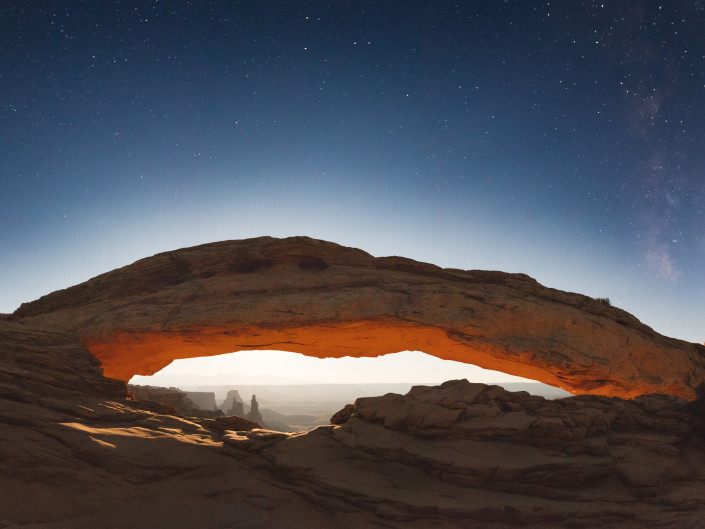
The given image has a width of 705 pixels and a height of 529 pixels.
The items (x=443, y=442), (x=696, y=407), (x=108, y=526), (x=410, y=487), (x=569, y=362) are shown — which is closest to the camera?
(x=108, y=526)

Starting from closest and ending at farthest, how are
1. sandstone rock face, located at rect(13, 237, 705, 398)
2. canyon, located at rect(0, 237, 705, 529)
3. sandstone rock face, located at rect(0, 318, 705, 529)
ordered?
sandstone rock face, located at rect(0, 318, 705, 529) < canyon, located at rect(0, 237, 705, 529) < sandstone rock face, located at rect(13, 237, 705, 398)

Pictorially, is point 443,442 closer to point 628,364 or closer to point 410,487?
point 410,487

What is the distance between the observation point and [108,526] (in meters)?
9.95

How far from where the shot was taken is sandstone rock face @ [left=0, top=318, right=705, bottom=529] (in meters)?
10.9

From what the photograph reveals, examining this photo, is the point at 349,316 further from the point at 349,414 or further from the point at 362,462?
the point at 362,462

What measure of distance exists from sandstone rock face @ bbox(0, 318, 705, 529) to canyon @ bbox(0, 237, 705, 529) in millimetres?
62

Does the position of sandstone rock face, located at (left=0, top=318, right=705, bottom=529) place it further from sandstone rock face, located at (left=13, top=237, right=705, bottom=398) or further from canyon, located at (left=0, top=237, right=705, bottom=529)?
sandstone rock face, located at (left=13, top=237, right=705, bottom=398)

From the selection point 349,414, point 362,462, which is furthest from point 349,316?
point 362,462

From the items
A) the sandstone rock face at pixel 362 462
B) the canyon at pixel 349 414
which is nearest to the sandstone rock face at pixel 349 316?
the canyon at pixel 349 414

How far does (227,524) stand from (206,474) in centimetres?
261

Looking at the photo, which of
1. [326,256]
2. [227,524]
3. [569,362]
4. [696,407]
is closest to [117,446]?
[227,524]

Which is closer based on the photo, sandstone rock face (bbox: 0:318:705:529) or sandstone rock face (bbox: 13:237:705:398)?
sandstone rock face (bbox: 0:318:705:529)

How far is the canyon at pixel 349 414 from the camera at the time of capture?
11188 mm

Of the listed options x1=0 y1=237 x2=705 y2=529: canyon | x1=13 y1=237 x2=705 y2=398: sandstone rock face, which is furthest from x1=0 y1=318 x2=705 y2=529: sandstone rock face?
x1=13 y1=237 x2=705 y2=398: sandstone rock face
